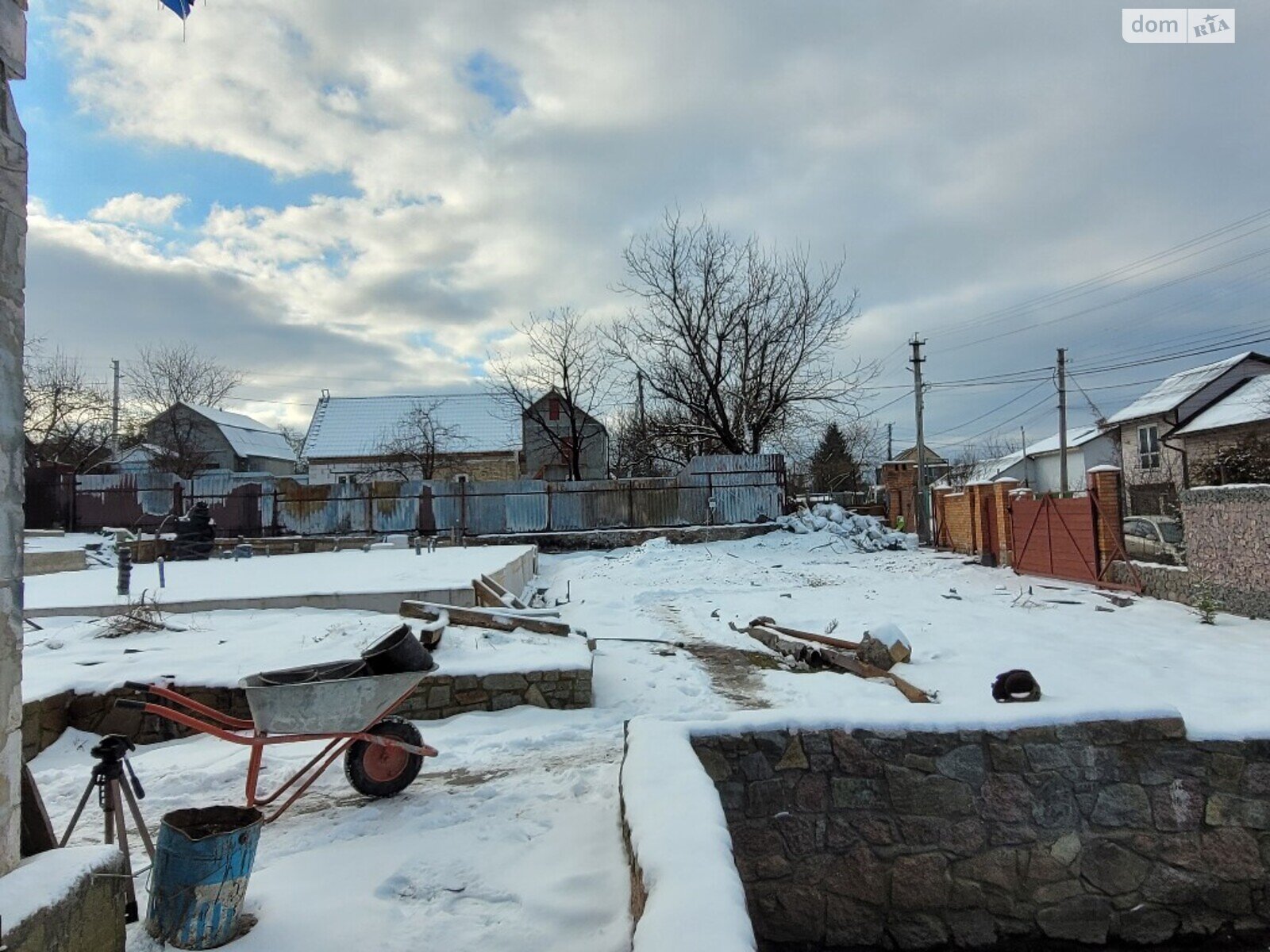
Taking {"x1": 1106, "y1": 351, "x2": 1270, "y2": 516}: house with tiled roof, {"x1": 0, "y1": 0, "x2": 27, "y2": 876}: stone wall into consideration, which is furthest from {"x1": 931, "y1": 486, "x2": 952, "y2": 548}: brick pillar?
{"x1": 0, "y1": 0, "x2": 27, "y2": 876}: stone wall

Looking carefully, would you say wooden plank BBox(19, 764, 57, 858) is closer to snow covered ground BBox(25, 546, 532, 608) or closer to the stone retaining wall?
the stone retaining wall

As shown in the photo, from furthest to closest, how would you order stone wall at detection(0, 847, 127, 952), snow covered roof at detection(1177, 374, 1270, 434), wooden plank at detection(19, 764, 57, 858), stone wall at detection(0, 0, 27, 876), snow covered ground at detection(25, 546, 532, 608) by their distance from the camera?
snow covered roof at detection(1177, 374, 1270, 434), snow covered ground at detection(25, 546, 532, 608), wooden plank at detection(19, 764, 57, 858), stone wall at detection(0, 0, 27, 876), stone wall at detection(0, 847, 127, 952)

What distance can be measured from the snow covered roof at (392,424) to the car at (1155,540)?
2639cm

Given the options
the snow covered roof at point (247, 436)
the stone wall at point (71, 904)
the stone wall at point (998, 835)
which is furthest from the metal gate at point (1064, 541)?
the snow covered roof at point (247, 436)

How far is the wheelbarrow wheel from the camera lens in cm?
413

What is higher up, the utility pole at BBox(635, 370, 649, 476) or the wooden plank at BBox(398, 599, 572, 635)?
the utility pole at BBox(635, 370, 649, 476)

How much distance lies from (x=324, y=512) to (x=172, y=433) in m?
→ 18.0

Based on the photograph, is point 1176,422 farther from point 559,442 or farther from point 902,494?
point 559,442

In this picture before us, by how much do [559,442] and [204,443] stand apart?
18.5 meters

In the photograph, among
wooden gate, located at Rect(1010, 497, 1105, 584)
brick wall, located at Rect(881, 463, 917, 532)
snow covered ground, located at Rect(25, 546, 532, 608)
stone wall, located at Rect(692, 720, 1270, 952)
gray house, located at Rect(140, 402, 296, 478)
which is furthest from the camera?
gray house, located at Rect(140, 402, 296, 478)

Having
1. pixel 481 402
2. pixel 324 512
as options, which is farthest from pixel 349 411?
pixel 324 512

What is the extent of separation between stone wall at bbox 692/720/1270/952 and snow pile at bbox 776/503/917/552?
51.0ft

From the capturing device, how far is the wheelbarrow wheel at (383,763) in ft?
13.6

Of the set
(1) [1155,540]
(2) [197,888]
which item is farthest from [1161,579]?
(2) [197,888]
